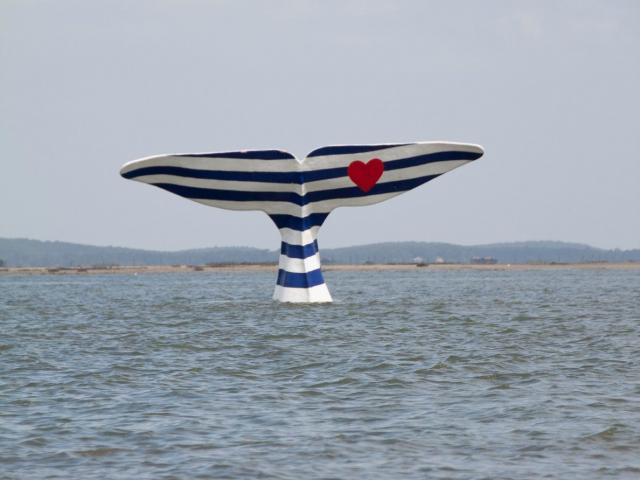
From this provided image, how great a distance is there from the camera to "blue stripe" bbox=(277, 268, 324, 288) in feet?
110

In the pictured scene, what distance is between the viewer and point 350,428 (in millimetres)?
13742

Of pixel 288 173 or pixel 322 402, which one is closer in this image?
pixel 322 402

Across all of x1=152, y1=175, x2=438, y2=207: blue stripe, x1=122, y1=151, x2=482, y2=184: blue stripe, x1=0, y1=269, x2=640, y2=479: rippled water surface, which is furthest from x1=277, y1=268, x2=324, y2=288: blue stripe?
x1=0, y1=269, x2=640, y2=479: rippled water surface

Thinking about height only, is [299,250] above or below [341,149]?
below

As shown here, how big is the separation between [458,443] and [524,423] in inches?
58.5

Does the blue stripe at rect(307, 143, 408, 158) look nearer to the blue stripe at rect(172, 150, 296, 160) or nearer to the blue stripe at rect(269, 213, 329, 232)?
the blue stripe at rect(172, 150, 296, 160)

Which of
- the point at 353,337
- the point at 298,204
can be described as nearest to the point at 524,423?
the point at 353,337

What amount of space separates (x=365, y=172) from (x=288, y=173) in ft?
7.61

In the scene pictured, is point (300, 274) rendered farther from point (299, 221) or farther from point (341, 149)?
point (341, 149)

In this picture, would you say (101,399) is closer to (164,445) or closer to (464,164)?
(164,445)

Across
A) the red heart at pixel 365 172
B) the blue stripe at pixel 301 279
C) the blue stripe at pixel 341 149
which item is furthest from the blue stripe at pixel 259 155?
the blue stripe at pixel 301 279

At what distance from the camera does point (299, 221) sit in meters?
32.7

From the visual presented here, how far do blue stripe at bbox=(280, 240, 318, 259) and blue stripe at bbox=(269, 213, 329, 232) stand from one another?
1.71ft

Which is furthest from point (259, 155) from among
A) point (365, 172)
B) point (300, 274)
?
point (300, 274)
